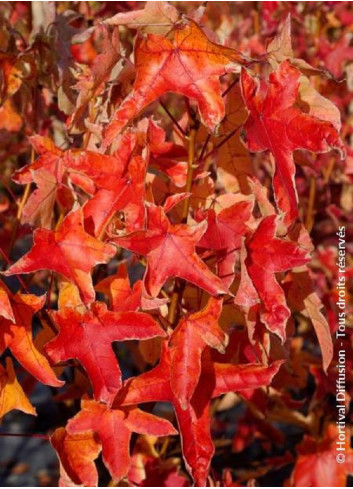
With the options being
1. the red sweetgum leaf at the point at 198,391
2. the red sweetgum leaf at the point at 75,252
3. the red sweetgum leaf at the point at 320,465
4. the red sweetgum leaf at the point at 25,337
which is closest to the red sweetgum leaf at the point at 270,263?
the red sweetgum leaf at the point at 198,391

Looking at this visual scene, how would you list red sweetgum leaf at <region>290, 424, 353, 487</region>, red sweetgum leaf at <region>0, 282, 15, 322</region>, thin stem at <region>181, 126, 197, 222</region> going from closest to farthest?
red sweetgum leaf at <region>0, 282, 15, 322</region> < thin stem at <region>181, 126, 197, 222</region> < red sweetgum leaf at <region>290, 424, 353, 487</region>

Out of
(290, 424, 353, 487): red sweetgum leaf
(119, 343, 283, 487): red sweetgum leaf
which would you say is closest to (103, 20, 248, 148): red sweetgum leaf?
(119, 343, 283, 487): red sweetgum leaf

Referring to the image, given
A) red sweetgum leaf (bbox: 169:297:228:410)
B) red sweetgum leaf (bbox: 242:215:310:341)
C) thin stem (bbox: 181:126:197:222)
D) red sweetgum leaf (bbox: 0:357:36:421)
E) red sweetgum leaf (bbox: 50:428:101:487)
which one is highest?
thin stem (bbox: 181:126:197:222)

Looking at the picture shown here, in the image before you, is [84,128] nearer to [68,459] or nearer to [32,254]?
[32,254]

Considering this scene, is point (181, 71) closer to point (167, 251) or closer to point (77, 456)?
point (167, 251)

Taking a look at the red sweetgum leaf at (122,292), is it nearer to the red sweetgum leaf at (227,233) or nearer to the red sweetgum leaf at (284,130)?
the red sweetgum leaf at (227,233)

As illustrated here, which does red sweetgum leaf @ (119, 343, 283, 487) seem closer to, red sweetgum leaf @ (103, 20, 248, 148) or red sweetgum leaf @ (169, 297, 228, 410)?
red sweetgum leaf @ (169, 297, 228, 410)

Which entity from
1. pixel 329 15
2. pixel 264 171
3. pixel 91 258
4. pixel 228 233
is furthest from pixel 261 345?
pixel 329 15
